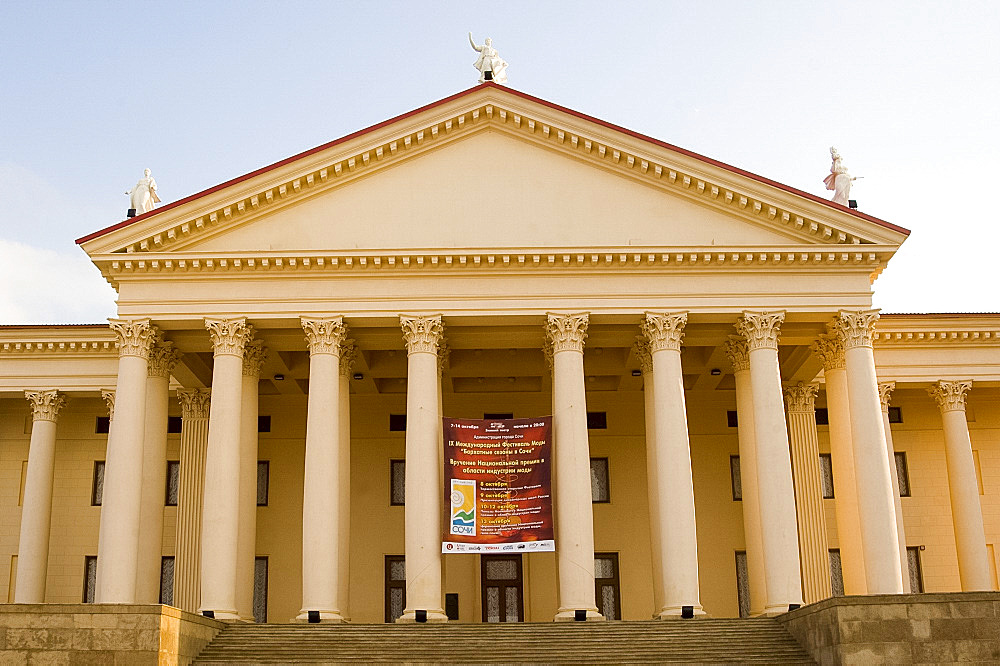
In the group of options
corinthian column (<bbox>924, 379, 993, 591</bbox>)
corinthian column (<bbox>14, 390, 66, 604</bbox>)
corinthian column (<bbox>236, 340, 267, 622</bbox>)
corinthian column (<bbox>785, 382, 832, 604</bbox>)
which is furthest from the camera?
corinthian column (<bbox>924, 379, 993, 591</bbox>)

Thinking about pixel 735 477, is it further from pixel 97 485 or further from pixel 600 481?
pixel 97 485

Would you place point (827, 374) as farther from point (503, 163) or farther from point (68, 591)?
point (68, 591)

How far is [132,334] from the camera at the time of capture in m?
27.6

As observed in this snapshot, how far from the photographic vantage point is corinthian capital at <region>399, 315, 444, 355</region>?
90.4 feet

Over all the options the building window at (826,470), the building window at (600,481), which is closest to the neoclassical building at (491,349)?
the building window at (600,481)

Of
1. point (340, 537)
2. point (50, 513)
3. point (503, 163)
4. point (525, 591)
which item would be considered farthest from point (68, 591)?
point (503, 163)

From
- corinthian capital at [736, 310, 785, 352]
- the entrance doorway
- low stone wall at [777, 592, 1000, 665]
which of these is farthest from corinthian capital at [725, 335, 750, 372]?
low stone wall at [777, 592, 1000, 665]

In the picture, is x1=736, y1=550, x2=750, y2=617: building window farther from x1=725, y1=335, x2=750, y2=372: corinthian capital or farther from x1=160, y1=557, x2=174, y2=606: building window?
x1=160, y1=557, x2=174, y2=606: building window

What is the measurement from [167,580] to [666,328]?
17041 millimetres

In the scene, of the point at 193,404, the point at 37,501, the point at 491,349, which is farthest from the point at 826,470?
the point at 37,501

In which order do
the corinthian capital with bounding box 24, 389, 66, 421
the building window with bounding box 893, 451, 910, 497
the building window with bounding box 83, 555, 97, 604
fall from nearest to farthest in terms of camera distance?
the corinthian capital with bounding box 24, 389, 66, 421 < the building window with bounding box 83, 555, 97, 604 < the building window with bounding box 893, 451, 910, 497

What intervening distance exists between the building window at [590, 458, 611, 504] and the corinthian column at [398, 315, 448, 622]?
7685 mm

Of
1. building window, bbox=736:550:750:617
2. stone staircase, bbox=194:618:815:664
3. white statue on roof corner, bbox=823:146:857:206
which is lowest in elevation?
stone staircase, bbox=194:618:815:664

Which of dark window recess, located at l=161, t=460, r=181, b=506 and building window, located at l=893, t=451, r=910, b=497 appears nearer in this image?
dark window recess, located at l=161, t=460, r=181, b=506
